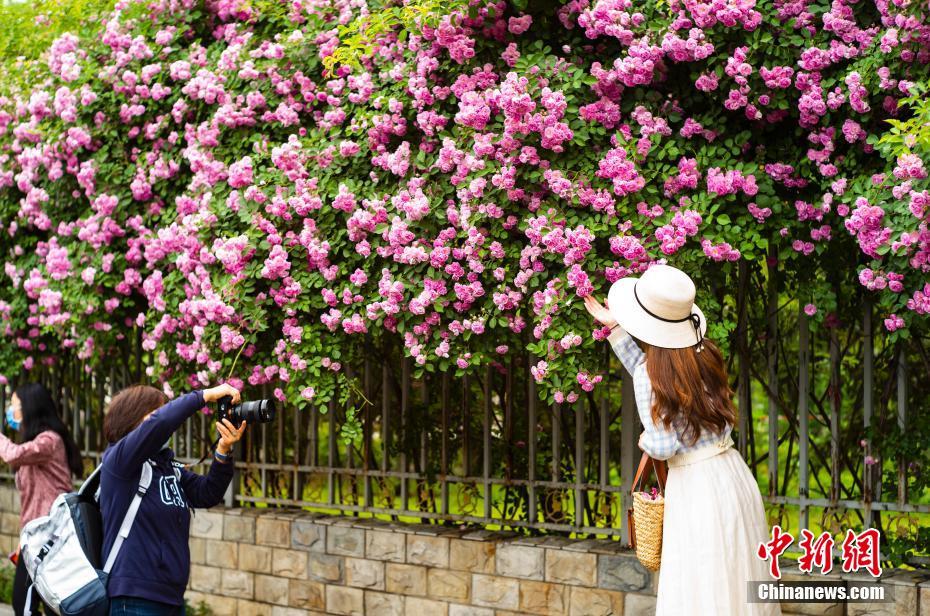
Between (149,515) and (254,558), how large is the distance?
300cm

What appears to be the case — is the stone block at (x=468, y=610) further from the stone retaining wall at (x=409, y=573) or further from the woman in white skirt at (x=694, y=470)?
the woman in white skirt at (x=694, y=470)

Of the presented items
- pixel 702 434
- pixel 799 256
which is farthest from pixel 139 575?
pixel 799 256

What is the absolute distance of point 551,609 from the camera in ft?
20.3

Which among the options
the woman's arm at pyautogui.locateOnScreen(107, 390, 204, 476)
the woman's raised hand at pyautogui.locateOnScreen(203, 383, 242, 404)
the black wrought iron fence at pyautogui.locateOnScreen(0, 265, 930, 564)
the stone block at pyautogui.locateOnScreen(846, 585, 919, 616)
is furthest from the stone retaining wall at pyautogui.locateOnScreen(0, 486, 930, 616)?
the woman's arm at pyautogui.locateOnScreen(107, 390, 204, 476)

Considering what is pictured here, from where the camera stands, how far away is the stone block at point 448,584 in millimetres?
6539

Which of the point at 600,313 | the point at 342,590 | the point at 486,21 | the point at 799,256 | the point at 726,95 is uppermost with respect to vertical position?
the point at 486,21

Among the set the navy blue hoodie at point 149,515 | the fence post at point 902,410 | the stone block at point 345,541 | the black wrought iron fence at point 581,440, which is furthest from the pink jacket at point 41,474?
the fence post at point 902,410

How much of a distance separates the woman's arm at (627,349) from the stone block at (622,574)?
1.80 meters

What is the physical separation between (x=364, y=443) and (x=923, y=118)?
4046mm

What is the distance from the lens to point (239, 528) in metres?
7.64

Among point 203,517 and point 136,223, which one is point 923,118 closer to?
point 136,223

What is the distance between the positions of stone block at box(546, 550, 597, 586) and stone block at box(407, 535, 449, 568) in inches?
27.6

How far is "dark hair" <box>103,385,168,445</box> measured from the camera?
4.80 metres

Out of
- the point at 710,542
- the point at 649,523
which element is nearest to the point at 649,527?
the point at 649,523
